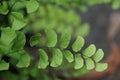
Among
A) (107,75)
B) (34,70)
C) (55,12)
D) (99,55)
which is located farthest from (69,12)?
(99,55)

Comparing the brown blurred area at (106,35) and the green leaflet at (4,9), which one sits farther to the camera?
the brown blurred area at (106,35)

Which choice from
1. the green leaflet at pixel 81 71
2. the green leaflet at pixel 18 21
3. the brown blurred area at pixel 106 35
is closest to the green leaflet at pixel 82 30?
the brown blurred area at pixel 106 35

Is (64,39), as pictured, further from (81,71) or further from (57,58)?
(81,71)

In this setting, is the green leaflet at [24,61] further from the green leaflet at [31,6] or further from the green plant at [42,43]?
the green leaflet at [31,6]

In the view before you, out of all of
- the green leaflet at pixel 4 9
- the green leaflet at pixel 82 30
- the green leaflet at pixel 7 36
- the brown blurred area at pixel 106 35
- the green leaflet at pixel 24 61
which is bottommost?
the brown blurred area at pixel 106 35

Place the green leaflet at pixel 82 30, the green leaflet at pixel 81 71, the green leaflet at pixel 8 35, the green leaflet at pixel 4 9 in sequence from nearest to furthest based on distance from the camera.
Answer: the green leaflet at pixel 8 35, the green leaflet at pixel 4 9, the green leaflet at pixel 81 71, the green leaflet at pixel 82 30

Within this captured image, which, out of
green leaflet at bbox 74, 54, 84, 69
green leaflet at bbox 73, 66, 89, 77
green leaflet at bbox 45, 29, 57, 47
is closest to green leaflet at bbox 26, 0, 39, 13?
green leaflet at bbox 45, 29, 57, 47
